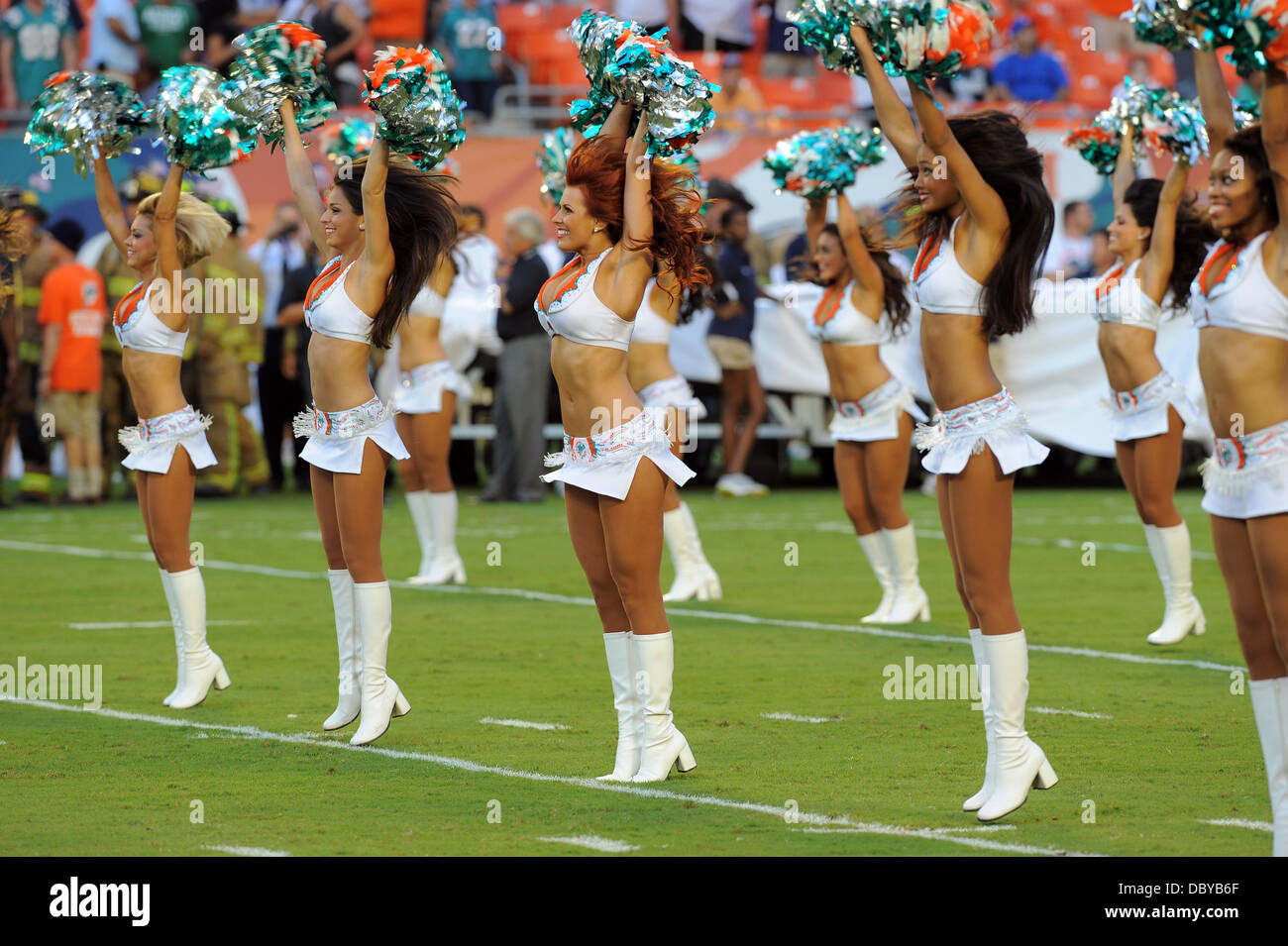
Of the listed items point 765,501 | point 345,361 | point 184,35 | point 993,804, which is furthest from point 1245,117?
point 184,35

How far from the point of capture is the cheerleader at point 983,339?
553 centimetres

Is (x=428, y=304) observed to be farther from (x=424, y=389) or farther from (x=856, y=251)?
(x=856, y=251)

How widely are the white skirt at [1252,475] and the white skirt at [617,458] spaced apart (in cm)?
170

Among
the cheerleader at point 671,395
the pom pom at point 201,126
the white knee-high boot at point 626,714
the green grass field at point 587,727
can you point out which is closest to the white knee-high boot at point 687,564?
the cheerleader at point 671,395

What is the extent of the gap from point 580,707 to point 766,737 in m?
0.95

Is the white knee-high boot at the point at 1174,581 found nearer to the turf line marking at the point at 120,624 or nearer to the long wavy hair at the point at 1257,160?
the long wavy hair at the point at 1257,160

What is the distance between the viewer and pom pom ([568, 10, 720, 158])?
5691 millimetres

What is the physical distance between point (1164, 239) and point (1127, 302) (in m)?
0.59

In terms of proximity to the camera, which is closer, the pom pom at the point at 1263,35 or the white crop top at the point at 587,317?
the pom pom at the point at 1263,35

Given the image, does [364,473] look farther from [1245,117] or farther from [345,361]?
[1245,117]

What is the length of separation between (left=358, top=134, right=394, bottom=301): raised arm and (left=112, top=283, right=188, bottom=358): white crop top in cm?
118

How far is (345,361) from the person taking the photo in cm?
669

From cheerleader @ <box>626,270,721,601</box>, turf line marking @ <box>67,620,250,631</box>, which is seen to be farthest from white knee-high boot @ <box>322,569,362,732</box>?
cheerleader @ <box>626,270,721,601</box>
